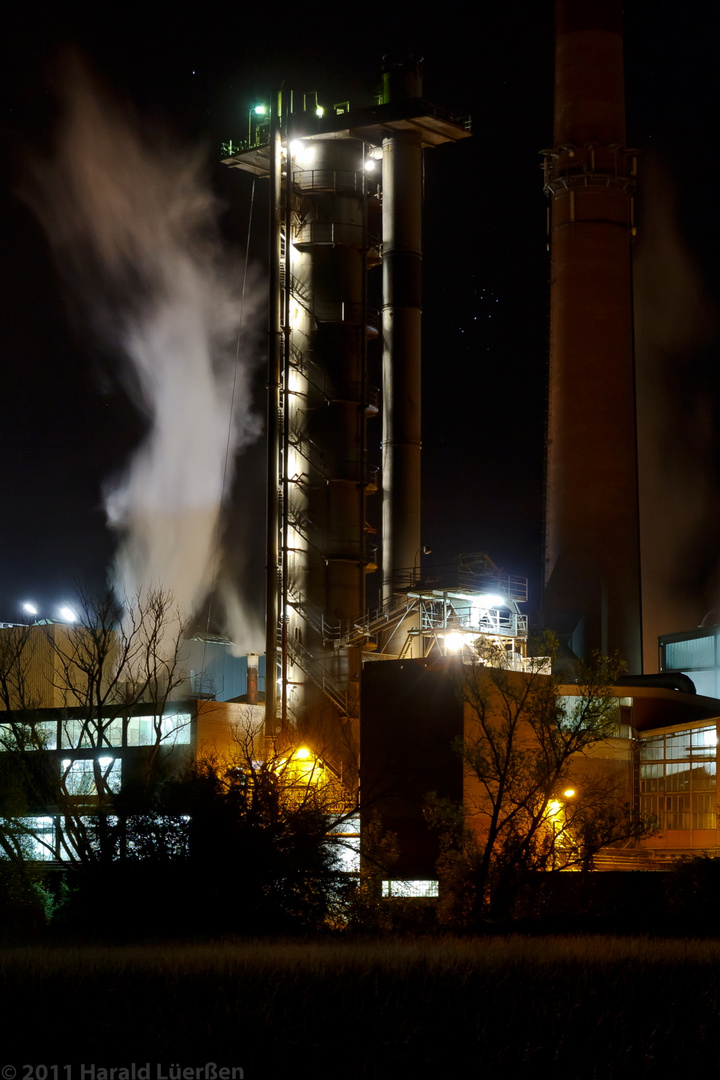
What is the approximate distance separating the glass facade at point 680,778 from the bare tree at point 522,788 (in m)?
1.21

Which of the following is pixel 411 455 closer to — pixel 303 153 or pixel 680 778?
pixel 303 153

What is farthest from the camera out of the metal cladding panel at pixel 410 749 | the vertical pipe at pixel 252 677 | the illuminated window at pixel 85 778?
the vertical pipe at pixel 252 677

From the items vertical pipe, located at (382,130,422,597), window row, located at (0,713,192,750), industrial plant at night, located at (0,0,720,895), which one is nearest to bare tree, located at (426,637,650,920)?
industrial plant at night, located at (0,0,720,895)

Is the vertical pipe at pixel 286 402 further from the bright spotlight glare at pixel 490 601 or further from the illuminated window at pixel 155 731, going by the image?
the bright spotlight glare at pixel 490 601

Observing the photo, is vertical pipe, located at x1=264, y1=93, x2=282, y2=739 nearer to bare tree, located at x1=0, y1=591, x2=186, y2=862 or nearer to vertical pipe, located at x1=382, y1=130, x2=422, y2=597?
bare tree, located at x1=0, y1=591, x2=186, y2=862

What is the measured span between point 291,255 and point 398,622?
518 inches

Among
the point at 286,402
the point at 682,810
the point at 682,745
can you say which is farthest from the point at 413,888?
the point at 286,402

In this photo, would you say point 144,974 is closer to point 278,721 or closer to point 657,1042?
point 657,1042

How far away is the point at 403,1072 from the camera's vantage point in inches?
728

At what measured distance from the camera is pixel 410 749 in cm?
4069

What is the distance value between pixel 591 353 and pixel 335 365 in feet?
33.7

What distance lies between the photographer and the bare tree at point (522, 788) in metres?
32.9

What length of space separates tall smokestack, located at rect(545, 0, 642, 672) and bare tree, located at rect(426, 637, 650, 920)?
1089cm

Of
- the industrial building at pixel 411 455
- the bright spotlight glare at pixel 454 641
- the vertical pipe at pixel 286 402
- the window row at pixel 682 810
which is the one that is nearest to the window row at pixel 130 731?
the vertical pipe at pixel 286 402
